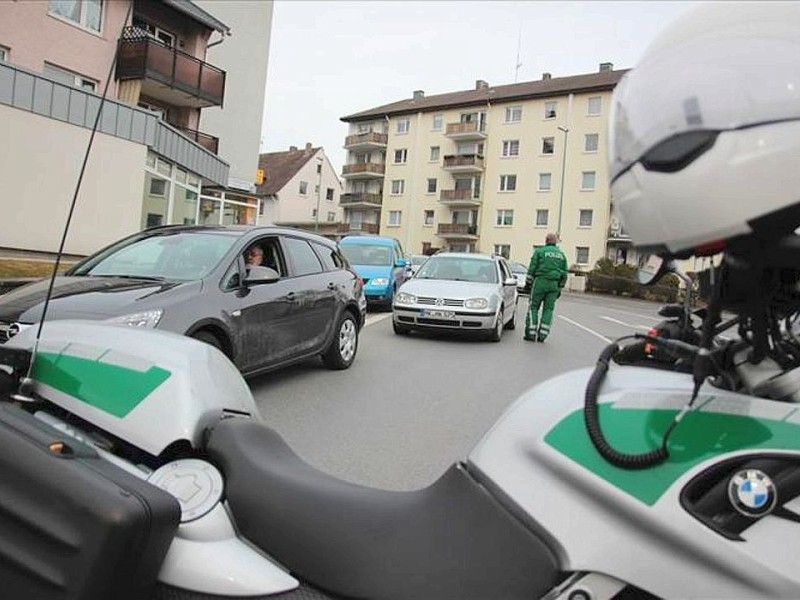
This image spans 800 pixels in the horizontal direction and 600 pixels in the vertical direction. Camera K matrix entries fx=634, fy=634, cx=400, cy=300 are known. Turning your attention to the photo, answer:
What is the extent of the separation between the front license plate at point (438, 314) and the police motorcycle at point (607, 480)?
29.9 ft

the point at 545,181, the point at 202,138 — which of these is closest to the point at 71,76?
the point at 202,138

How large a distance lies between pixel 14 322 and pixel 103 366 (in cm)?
325

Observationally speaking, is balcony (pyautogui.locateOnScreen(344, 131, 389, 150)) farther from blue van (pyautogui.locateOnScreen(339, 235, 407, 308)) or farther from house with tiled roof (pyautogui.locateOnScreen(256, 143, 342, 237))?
blue van (pyautogui.locateOnScreen(339, 235, 407, 308))

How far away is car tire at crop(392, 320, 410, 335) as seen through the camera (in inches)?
444

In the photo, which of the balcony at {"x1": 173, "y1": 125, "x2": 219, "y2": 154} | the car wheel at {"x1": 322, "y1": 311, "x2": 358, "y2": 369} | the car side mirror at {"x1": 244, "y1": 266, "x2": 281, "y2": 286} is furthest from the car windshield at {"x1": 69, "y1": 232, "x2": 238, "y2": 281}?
the balcony at {"x1": 173, "y1": 125, "x2": 219, "y2": 154}

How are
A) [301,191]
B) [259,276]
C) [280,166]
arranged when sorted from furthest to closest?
Result: [280,166]
[301,191]
[259,276]

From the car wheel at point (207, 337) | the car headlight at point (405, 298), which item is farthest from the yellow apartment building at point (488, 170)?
the car wheel at point (207, 337)

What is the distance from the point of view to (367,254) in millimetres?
16609

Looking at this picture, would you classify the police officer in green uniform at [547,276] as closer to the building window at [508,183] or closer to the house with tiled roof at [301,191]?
the building window at [508,183]

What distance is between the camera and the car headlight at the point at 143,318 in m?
4.61

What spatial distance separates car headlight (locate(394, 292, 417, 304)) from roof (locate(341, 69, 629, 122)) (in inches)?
1675

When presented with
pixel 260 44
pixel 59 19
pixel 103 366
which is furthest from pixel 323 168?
pixel 103 366

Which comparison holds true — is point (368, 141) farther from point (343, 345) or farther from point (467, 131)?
point (343, 345)

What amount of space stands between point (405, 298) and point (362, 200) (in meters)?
56.2
